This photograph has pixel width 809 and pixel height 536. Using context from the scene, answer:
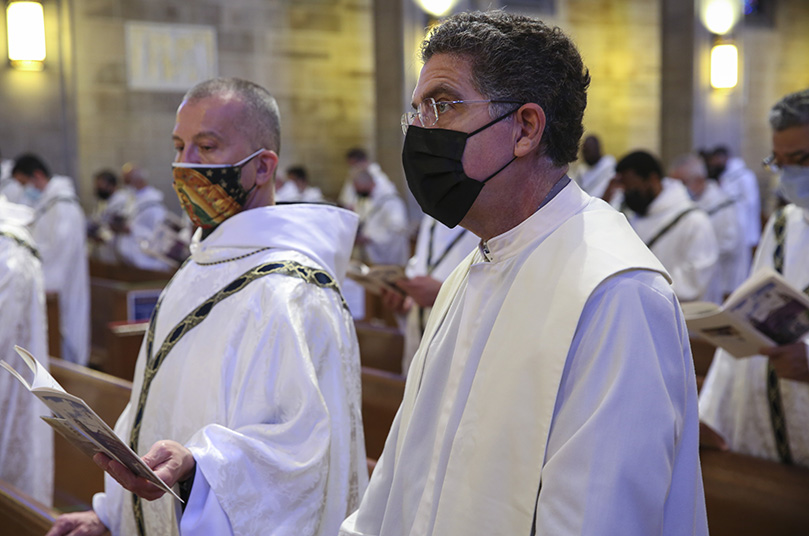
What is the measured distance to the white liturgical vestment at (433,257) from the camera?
189 inches

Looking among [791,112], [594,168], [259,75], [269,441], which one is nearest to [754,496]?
[791,112]

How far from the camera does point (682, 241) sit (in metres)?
5.95

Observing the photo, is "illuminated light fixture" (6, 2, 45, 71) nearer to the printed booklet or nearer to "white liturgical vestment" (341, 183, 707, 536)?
the printed booklet

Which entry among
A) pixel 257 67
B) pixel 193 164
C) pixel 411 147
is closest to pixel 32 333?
pixel 193 164

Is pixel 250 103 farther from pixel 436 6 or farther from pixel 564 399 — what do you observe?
pixel 436 6

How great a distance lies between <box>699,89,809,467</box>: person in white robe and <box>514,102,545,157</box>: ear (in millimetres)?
1792

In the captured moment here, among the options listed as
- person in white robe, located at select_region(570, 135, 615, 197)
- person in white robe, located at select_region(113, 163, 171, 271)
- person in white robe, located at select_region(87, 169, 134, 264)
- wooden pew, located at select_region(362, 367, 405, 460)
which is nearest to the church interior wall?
person in white robe, located at select_region(87, 169, 134, 264)

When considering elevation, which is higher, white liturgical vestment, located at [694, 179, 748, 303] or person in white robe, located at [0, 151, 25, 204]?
person in white robe, located at [0, 151, 25, 204]

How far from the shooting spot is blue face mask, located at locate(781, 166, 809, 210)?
10.2 feet

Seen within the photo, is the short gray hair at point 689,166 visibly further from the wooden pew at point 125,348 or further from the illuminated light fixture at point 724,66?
the wooden pew at point 125,348

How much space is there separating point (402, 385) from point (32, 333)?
1.73 metres

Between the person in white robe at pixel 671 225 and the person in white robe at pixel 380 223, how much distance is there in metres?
6.09

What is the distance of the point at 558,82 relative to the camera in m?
1.56

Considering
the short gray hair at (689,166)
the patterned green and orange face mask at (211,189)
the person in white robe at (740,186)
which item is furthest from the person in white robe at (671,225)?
the person in white robe at (740,186)
